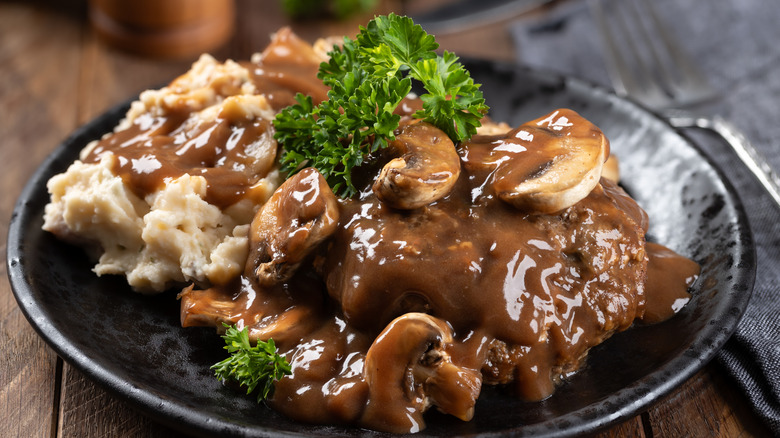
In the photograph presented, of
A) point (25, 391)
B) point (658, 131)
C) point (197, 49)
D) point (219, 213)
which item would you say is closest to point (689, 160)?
point (658, 131)

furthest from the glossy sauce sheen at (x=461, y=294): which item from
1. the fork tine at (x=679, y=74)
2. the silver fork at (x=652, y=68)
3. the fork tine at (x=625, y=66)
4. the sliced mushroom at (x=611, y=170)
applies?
the fork tine at (x=679, y=74)

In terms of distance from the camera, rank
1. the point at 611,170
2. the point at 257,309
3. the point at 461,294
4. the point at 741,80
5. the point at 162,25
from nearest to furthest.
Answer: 1. the point at 461,294
2. the point at 257,309
3. the point at 611,170
4. the point at 741,80
5. the point at 162,25

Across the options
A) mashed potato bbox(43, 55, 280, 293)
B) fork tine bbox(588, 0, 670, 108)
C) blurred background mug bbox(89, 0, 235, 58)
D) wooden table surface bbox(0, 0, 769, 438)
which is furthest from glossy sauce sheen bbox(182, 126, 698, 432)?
blurred background mug bbox(89, 0, 235, 58)

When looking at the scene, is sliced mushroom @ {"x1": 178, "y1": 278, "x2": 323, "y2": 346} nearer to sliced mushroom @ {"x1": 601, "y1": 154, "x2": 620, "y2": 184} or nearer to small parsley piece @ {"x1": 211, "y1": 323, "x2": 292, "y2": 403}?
small parsley piece @ {"x1": 211, "y1": 323, "x2": 292, "y2": 403}

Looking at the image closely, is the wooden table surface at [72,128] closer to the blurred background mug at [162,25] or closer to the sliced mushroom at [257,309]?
the blurred background mug at [162,25]

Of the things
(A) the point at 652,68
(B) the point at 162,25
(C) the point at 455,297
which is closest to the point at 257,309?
(C) the point at 455,297

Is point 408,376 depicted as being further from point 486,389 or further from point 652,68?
point 652,68

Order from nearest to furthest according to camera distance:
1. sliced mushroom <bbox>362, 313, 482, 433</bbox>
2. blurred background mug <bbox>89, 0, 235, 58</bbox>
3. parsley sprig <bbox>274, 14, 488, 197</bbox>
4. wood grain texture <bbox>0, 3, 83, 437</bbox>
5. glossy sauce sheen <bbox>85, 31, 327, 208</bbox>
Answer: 1. sliced mushroom <bbox>362, 313, 482, 433</bbox>
2. parsley sprig <bbox>274, 14, 488, 197</bbox>
3. wood grain texture <bbox>0, 3, 83, 437</bbox>
4. glossy sauce sheen <bbox>85, 31, 327, 208</bbox>
5. blurred background mug <bbox>89, 0, 235, 58</bbox>
